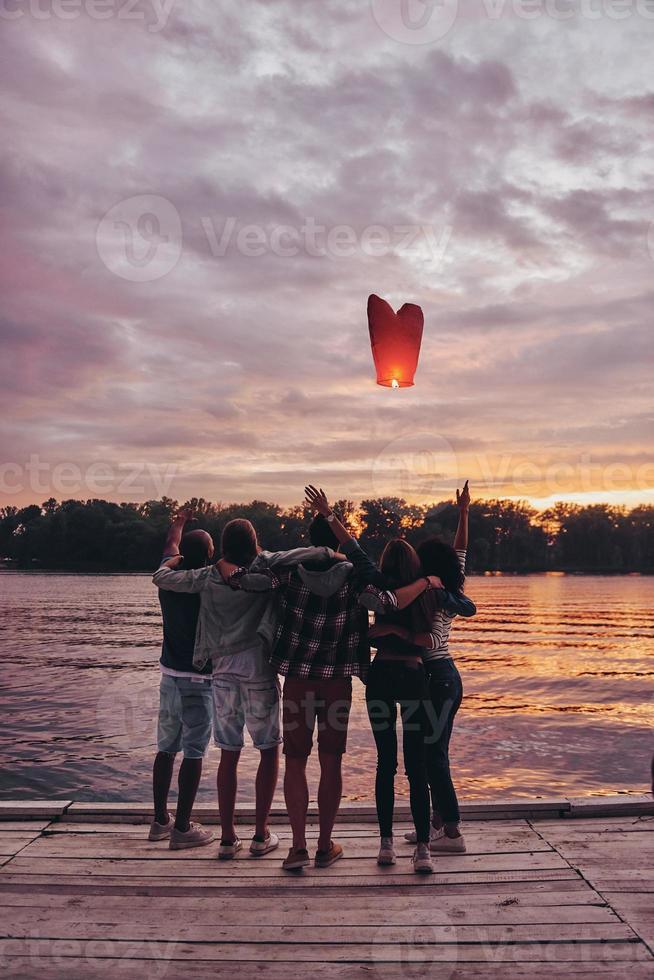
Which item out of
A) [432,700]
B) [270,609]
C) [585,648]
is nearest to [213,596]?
[270,609]

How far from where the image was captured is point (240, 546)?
5.20 meters

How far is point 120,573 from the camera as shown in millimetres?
117562

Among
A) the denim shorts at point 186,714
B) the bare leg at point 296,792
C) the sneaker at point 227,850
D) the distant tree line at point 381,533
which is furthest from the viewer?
the distant tree line at point 381,533

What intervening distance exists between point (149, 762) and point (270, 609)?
26.4ft

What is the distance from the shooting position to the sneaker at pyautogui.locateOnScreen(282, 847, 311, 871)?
4.80 m

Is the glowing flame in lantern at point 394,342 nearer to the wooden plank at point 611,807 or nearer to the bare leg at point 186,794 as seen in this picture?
the bare leg at point 186,794

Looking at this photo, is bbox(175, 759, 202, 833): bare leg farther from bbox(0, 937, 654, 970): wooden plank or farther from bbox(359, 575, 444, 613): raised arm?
bbox(359, 575, 444, 613): raised arm

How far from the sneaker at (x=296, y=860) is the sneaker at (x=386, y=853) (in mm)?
463

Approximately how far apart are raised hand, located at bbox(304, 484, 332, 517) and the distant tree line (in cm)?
10572

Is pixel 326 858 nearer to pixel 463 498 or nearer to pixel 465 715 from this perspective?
pixel 463 498

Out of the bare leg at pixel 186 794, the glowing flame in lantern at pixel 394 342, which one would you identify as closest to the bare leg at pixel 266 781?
the bare leg at pixel 186 794

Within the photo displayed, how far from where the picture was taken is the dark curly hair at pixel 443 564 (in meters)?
5.20

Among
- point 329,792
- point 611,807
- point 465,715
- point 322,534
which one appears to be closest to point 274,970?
point 329,792

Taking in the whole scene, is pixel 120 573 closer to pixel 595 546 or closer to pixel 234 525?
pixel 595 546
